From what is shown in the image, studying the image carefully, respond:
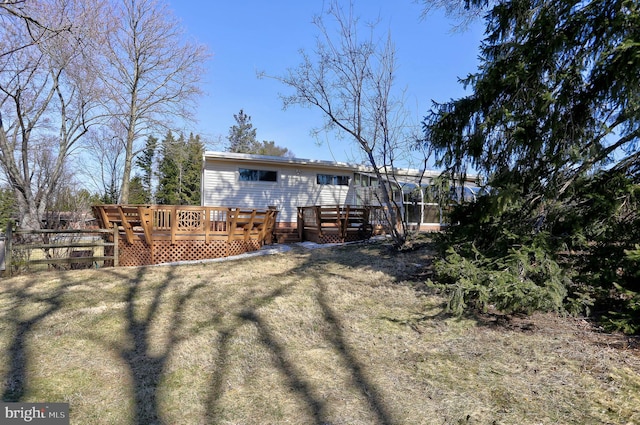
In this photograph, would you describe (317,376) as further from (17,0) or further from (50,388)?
(17,0)

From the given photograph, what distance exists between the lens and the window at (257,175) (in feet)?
43.6

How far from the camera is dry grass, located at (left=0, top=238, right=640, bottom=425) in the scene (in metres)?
2.77

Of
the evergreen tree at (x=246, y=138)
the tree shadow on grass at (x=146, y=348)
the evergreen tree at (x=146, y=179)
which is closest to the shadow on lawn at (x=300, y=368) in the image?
the tree shadow on grass at (x=146, y=348)

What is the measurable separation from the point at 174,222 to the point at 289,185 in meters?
5.77

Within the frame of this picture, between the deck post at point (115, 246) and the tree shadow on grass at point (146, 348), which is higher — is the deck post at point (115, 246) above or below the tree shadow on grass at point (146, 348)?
above

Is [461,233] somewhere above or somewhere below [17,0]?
below

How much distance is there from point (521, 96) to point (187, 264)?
25.0 feet

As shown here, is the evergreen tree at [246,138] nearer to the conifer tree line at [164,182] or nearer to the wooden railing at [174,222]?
the conifer tree line at [164,182]

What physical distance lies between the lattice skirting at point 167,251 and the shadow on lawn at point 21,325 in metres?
2.09

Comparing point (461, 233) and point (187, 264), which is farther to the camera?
point (187, 264)

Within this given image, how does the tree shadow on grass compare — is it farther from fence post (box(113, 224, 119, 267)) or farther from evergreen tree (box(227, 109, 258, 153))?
evergreen tree (box(227, 109, 258, 153))

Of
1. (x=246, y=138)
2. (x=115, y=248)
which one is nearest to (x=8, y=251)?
(x=115, y=248)

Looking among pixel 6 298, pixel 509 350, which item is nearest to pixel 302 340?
pixel 509 350

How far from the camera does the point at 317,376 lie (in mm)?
3324
